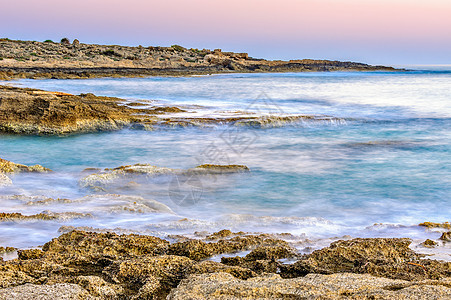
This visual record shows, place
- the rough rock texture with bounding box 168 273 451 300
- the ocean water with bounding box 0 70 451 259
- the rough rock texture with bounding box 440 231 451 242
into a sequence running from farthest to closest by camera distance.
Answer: the ocean water with bounding box 0 70 451 259 < the rough rock texture with bounding box 440 231 451 242 < the rough rock texture with bounding box 168 273 451 300

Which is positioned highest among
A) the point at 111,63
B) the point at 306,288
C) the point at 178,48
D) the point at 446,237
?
the point at 178,48

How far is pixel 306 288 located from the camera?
2.11 meters

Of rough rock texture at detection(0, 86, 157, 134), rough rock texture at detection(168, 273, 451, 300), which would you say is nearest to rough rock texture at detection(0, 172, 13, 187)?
rough rock texture at detection(0, 86, 157, 134)

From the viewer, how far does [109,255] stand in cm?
285

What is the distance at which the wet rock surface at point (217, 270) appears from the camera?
6.80 ft

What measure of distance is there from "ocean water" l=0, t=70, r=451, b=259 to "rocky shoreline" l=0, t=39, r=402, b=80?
2283 centimetres

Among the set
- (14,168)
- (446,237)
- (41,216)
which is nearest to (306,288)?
(446,237)

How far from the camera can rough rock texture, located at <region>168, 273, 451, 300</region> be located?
1.98 meters

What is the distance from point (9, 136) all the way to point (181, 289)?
756 cm

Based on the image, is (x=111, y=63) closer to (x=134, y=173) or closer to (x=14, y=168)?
(x=14, y=168)

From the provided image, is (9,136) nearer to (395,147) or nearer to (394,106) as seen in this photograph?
(395,147)

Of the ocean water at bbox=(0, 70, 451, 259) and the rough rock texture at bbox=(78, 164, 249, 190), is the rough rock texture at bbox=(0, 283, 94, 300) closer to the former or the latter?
the ocean water at bbox=(0, 70, 451, 259)

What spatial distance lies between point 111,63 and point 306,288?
174 feet

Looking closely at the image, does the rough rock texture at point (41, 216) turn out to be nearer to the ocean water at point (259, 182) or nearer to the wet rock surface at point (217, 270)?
the ocean water at point (259, 182)
